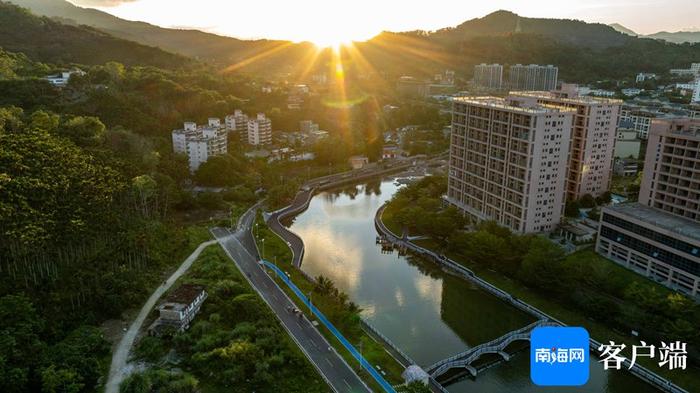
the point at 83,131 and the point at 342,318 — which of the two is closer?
the point at 342,318

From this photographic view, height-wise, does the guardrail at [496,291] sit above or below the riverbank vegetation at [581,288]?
below

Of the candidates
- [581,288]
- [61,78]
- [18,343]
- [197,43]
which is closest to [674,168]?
[581,288]

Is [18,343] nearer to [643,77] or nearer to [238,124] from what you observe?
[238,124]

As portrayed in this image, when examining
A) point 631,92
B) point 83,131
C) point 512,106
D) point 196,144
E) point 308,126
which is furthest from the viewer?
point 631,92

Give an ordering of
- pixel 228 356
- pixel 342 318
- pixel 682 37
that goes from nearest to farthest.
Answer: pixel 228 356, pixel 342 318, pixel 682 37

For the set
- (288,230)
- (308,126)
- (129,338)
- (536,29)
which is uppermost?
(536,29)

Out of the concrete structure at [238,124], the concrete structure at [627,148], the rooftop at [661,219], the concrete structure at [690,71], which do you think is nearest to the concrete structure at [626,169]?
the concrete structure at [627,148]

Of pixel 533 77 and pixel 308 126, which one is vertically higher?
pixel 533 77

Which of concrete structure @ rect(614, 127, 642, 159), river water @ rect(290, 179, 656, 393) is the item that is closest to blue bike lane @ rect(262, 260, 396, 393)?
river water @ rect(290, 179, 656, 393)

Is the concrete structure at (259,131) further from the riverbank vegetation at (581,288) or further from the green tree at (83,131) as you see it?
the riverbank vegetation at (581,288)
